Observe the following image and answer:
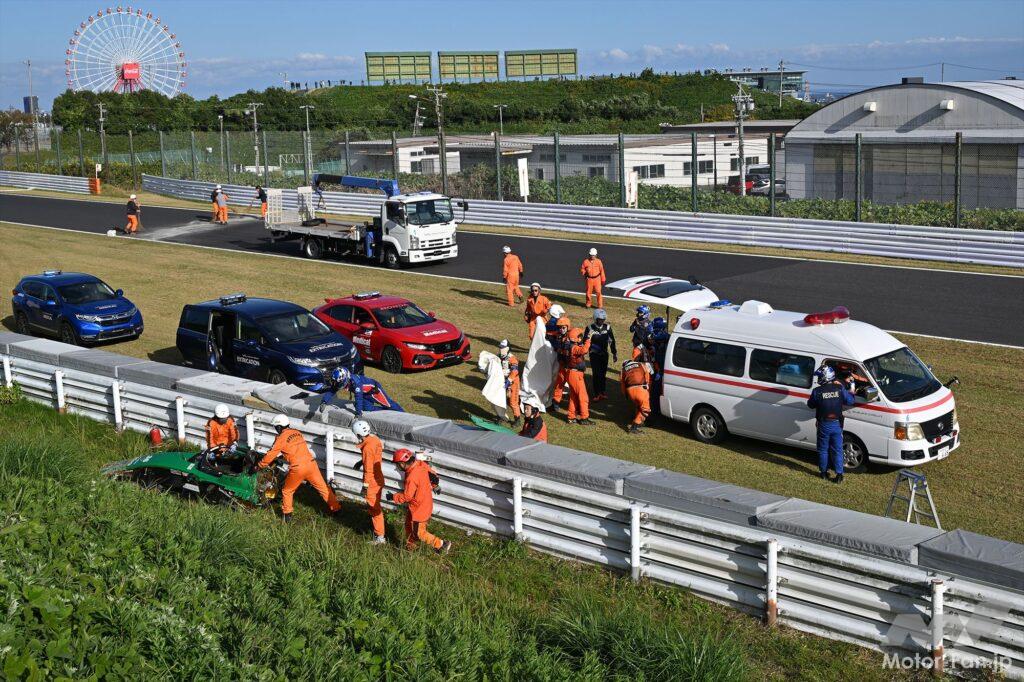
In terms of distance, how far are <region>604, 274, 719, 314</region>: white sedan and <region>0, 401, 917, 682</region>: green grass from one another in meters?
9.13

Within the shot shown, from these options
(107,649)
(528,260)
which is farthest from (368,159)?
(107,649)

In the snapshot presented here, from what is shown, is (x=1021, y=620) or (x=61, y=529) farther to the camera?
(x=61, y=529)

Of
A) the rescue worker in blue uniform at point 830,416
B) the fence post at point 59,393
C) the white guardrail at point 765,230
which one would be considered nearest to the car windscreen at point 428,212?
the white guardrail at point 765,230

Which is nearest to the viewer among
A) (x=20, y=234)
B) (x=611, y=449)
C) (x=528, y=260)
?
(x=611, y=449)

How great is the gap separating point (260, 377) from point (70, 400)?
10.3 ft

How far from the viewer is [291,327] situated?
18.9 m

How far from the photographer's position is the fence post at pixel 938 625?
771cm

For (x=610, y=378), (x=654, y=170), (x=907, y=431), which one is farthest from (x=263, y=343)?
(x=654, y=170)

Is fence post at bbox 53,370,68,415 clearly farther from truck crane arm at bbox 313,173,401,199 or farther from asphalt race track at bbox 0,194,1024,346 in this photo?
truck crane arm at bbox 313,173,401,199

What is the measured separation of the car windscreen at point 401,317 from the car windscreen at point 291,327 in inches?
50.9

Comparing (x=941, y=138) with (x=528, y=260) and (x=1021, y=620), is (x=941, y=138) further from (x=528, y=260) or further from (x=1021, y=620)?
(x=1021, y=620)

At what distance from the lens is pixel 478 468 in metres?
11.1

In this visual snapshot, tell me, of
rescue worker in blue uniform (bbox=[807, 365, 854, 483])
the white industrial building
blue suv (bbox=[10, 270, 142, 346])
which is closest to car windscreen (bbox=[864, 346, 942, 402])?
rescue worker in blue uniform (bbox=[807, 365, 854, 483])

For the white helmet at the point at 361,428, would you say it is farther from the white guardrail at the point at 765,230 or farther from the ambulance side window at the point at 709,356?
the white guardrail at the point at 765,230
